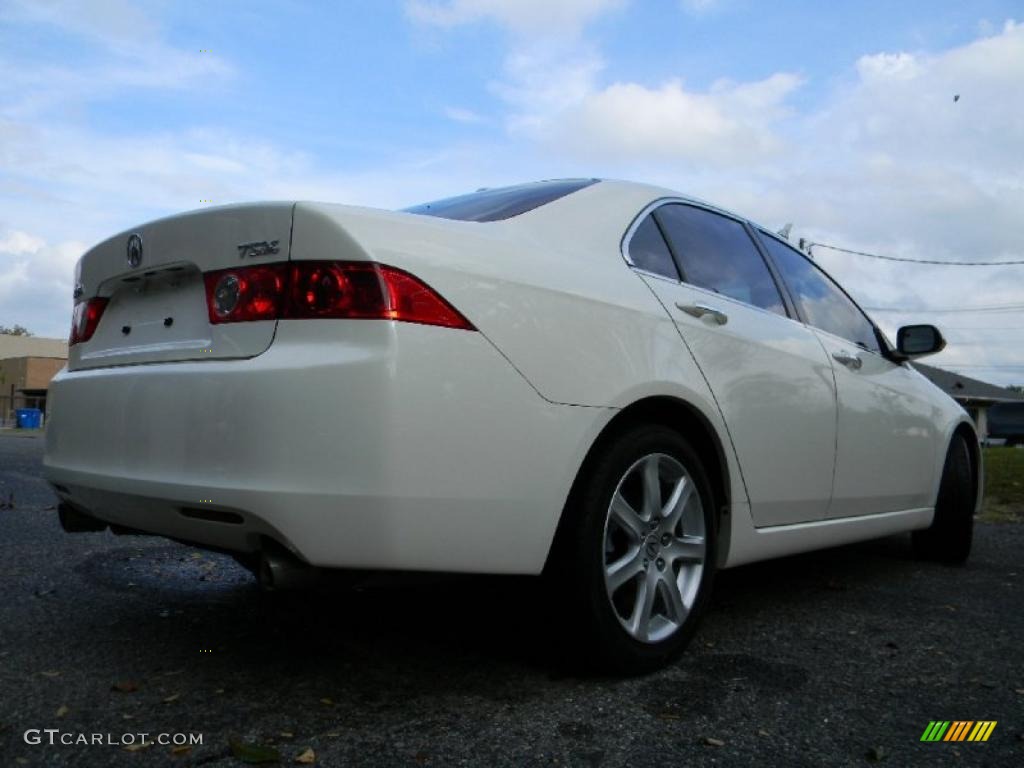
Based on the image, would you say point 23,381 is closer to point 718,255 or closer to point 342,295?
point 718,255

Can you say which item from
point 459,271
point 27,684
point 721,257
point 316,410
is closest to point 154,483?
point 316,410

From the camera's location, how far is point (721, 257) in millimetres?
3443

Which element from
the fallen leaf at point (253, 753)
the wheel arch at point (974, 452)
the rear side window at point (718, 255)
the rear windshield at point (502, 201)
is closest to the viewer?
the fallen leaf at point (253, 753)

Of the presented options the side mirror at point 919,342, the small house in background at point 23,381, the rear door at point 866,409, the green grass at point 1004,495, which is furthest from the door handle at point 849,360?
the small house in background at point 23,381

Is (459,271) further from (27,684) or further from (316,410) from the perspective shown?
(27,684)

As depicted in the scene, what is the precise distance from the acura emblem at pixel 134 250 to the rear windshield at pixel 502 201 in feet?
3.02

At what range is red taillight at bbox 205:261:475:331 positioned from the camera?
2.10m

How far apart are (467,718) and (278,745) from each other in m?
0.47

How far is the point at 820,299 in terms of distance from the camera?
410 cm

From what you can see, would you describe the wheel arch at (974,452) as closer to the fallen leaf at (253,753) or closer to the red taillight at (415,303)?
the red taillight at (415,303)

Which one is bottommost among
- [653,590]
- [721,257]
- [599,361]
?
[653,590]

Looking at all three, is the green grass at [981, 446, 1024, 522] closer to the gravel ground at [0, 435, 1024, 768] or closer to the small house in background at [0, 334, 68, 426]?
the gravel ground at [0, 435, 1024, 768]

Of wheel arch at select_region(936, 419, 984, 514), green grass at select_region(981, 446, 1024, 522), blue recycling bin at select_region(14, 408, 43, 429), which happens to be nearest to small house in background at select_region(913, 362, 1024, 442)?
green grass at select_region(981, 446, 1024, 522)

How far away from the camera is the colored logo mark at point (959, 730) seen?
7.25 feet
